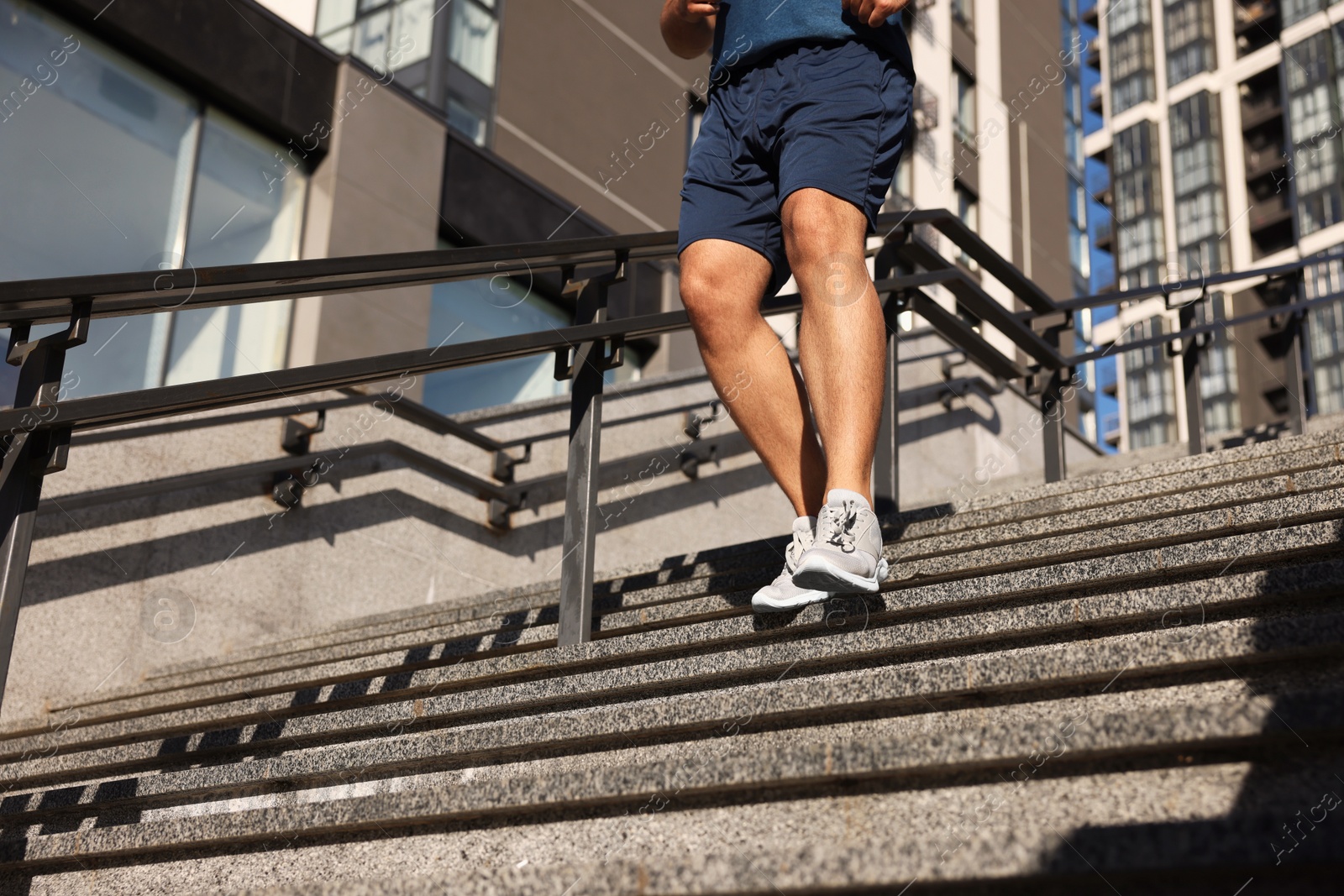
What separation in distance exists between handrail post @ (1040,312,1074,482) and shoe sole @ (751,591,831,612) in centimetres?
303

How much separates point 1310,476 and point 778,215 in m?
1.43

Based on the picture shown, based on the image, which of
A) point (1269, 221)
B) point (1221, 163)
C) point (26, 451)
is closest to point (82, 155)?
point (26, 451)

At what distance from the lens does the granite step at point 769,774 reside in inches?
62.4

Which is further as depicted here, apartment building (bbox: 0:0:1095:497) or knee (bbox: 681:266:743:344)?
apartment building (bbox: 0:0:1095:497)

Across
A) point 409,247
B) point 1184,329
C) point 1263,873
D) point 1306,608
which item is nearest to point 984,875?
point 1263,873

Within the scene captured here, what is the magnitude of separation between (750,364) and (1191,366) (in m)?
4.19

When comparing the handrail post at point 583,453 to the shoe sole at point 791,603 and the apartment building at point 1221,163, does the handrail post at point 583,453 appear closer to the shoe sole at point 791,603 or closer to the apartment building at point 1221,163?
the shoe sole at point 791,603

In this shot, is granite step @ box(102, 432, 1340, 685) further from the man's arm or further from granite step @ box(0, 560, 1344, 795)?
→ the man's arm

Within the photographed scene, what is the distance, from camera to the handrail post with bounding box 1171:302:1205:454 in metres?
6.14

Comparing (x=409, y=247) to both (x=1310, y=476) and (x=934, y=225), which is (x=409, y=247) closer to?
(x=934, y=225)

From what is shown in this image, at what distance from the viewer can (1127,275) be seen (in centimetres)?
A: 7125

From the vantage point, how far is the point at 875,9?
2881 mm

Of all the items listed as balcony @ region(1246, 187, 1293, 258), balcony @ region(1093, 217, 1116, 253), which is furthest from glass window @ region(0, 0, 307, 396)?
balcony @ region(1093, 217, 1116, 253)

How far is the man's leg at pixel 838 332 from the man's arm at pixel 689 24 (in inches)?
28.9
